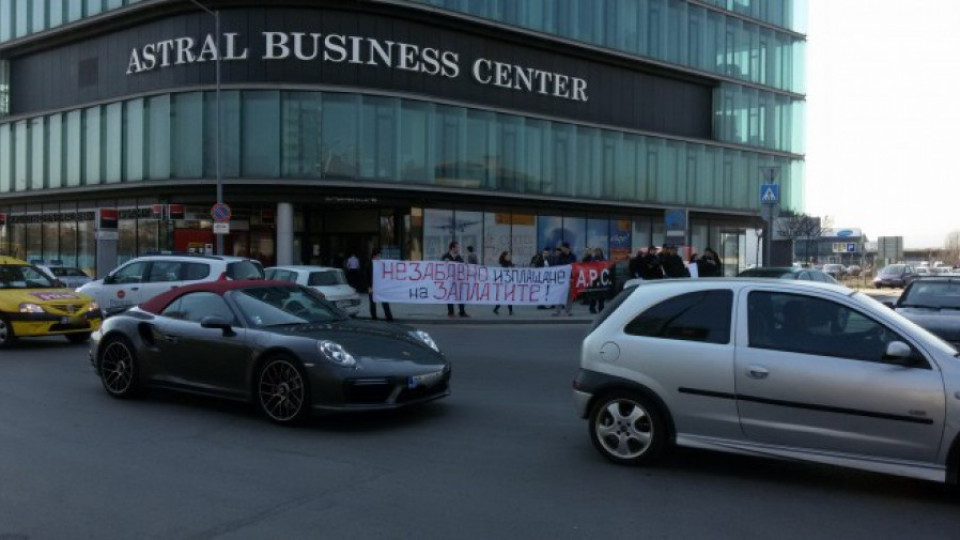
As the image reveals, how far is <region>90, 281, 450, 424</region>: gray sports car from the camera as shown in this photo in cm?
732

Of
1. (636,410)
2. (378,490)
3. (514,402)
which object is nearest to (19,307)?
(514,402)

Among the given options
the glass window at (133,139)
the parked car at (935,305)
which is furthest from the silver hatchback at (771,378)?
the glass window at (133,139)

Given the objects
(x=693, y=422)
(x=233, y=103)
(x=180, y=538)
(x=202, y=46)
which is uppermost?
(x=202, y=46)

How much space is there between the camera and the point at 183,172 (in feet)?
103

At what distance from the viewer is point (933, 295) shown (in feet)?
39.1

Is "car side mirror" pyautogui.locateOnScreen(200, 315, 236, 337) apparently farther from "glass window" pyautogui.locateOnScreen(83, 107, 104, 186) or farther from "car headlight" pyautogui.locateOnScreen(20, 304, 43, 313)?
"glass window" pyautogui.locateOnScreen(83, 107, 104, 186)

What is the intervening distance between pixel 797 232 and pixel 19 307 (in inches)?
1598

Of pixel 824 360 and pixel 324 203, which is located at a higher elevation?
pixel 324 203

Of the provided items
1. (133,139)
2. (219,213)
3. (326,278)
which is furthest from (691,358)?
(133,139)

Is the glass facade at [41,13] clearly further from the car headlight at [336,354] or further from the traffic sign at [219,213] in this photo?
the car headlight at [336,354]

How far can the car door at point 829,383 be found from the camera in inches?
208

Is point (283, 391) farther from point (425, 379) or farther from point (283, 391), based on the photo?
point (425, 379)

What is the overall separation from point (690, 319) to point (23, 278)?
41.7 ft

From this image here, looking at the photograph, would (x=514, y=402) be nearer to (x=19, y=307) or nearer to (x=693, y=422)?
(x=693, y=422)
